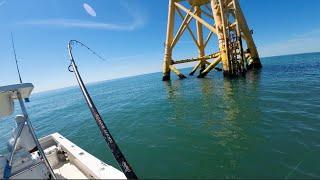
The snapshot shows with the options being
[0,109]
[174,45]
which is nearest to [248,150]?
[0,109]

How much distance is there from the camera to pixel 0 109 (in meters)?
4.76

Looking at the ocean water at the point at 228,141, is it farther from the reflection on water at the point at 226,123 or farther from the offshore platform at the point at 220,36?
the offshore platform at the point at 220,36

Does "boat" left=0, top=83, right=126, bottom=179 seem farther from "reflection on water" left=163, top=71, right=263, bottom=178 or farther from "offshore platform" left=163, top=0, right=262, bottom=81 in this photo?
"offshore platform" left=163, top=0, right=262, bottom=81

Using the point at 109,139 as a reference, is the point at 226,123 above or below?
below

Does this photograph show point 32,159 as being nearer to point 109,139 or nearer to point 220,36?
point 109,139

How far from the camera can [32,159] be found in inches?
164

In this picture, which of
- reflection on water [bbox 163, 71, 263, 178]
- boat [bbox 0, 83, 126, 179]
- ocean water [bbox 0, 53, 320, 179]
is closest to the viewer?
boat [bbox 0, 83, 126, 179]

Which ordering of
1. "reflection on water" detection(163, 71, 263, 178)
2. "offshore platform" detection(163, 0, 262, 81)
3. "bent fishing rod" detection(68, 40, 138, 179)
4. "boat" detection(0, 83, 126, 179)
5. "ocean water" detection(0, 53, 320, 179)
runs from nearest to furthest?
"bent fishing rod" detection(68, 40, 138, 179) < "boat" detection(0, 83, 126, 179) < "ocean water" detection(0, 53, 320, 179) < "reflection on water" detection(163, 71, 263, 178) < "offshore platform" detection(163, 0, 262, 81)

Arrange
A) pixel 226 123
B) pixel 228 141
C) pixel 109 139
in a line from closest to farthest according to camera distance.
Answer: pixel 109 139 → pixel 228 141 → pixel 226 123

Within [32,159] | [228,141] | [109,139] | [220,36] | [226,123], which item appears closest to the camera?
[109,139]

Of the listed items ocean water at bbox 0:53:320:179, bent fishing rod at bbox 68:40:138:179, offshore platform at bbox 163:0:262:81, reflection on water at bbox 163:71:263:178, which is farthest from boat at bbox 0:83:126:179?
offshore platform at bbox 163:0:262:81

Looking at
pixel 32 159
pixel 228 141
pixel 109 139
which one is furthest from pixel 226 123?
pixel 32 159

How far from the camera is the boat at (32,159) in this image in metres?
3.81

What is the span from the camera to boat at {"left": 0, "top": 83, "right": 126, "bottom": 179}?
12.5 feet
